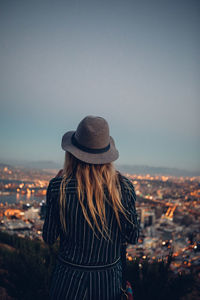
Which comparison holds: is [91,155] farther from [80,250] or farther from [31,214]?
[31,214]

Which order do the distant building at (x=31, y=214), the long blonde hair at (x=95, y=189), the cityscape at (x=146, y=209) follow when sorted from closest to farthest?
1. the long blonde hair at (x=95, y=189)
2. the cityscape at (x=146, y=209)
3. the distant building at (x=31, y=214)

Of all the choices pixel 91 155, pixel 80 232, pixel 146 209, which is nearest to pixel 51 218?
pixel 80 232

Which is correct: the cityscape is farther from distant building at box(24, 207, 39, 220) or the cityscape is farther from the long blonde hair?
the long blonde hair

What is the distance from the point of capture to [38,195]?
2908cm

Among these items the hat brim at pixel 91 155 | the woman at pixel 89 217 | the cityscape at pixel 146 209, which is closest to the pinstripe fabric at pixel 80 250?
the woman at pixel 89 217

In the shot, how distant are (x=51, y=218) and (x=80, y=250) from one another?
0.21m

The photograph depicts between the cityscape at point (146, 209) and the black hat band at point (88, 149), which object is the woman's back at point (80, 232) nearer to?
the black hat band at point (88, 149)

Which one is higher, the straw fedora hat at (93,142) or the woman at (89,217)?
the straw fedora hat at (93,142)

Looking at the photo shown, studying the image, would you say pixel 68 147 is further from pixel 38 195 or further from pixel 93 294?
pixel 38 195

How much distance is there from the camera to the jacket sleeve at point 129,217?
1049 mm

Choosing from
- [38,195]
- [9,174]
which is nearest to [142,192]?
[38,195]

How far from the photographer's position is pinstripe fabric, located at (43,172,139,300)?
3.20 feet

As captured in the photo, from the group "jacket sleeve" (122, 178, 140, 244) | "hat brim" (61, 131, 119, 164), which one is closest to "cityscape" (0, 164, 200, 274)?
"jacket sleeve" (122, 178, 140, 244)

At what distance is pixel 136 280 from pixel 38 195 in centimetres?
2904
